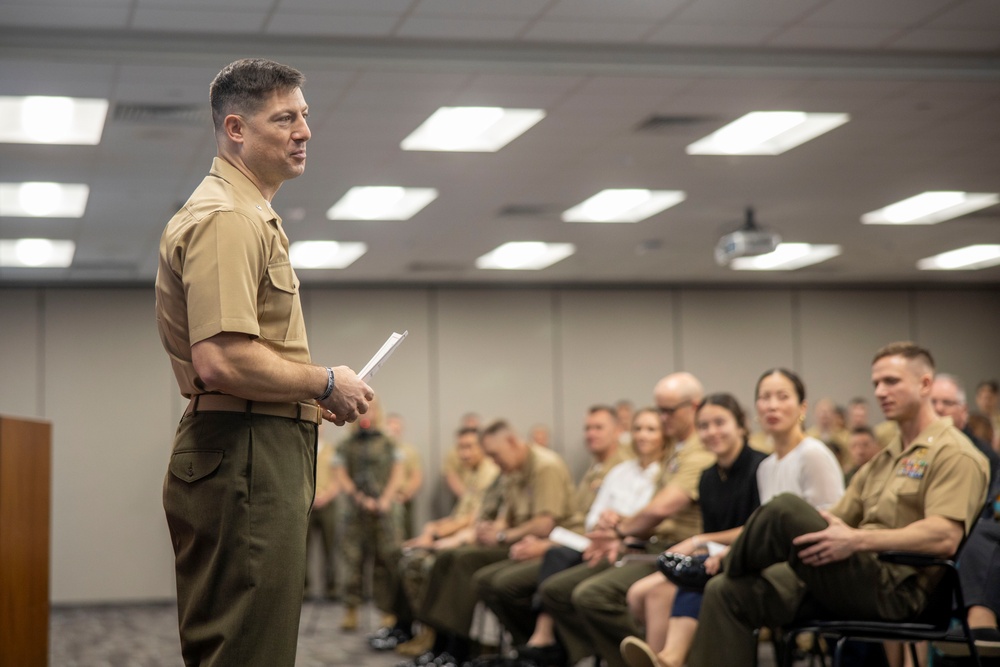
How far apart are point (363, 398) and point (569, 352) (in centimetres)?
1168

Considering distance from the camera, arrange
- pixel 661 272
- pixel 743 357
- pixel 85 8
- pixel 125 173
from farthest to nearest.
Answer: pixel 743 357, pixel 661 272, pixel 125 173, pixel 85 8

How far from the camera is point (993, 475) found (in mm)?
4199

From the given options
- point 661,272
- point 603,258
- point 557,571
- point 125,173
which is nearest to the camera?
point 557,571

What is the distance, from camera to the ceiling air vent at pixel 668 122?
22.1 ft

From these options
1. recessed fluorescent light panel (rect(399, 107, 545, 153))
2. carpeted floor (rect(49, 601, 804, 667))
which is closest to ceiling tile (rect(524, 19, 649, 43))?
recessed fluorescent light panel (rect(399, 107, 545, 153))

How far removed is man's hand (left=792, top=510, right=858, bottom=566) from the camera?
343 cm

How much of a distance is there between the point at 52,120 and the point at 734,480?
422cm

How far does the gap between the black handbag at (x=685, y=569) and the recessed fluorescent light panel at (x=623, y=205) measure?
4842mm

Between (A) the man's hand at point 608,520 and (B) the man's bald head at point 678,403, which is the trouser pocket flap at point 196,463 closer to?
(A) the man's hand at point 608,520

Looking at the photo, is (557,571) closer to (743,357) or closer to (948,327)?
(743,357)

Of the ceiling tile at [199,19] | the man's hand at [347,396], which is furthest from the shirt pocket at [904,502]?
the ceiling tile at [199,19]

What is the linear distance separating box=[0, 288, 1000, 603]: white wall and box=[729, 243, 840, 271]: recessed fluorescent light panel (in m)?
1.30

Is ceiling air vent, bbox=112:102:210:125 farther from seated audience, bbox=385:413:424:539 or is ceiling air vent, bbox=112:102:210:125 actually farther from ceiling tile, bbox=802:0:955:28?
seated audience, bbox=385:413:424:539

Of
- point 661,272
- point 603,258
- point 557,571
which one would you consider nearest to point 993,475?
point 557,571
